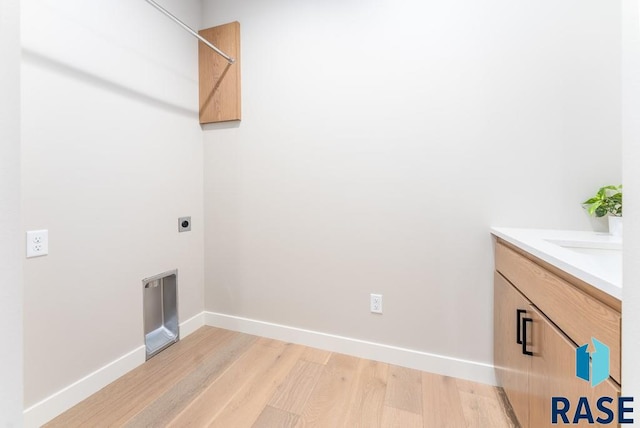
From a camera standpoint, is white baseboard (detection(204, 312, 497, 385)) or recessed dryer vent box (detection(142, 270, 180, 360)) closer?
white baseboard (detection(204, 312, 497, 385))

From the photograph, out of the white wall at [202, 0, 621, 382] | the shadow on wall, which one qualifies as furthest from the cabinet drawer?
the shadow on wall

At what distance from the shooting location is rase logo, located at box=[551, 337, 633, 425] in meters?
0.57

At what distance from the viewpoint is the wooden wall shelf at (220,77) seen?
2039 mm

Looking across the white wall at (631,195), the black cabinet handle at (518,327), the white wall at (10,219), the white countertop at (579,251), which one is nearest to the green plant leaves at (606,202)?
the white countertop at (579,251)

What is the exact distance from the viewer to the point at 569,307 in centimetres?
80

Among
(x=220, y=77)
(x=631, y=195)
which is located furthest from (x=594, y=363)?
(x=220, y=77)

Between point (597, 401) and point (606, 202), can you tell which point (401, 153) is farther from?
point (597, 401)

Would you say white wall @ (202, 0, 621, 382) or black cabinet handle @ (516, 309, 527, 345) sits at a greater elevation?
white wall @ (202, 0, 621, 382)

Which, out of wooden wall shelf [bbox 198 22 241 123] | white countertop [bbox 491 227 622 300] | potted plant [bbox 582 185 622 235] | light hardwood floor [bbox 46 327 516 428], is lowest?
light hardwood floor [bbox 46 327 516 428]

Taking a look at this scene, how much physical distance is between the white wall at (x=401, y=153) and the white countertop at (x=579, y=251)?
0.46 feet

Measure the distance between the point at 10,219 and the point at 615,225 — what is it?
2116mm

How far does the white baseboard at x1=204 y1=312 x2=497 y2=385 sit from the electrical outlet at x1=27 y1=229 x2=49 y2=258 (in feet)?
4.03

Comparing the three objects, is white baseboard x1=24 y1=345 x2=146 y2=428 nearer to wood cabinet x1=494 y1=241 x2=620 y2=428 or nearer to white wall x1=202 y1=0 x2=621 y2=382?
white wall x1=202 y1=0 x2=621 y2=382

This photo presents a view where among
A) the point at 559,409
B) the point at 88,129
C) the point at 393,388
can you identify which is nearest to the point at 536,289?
the point at 559,409
